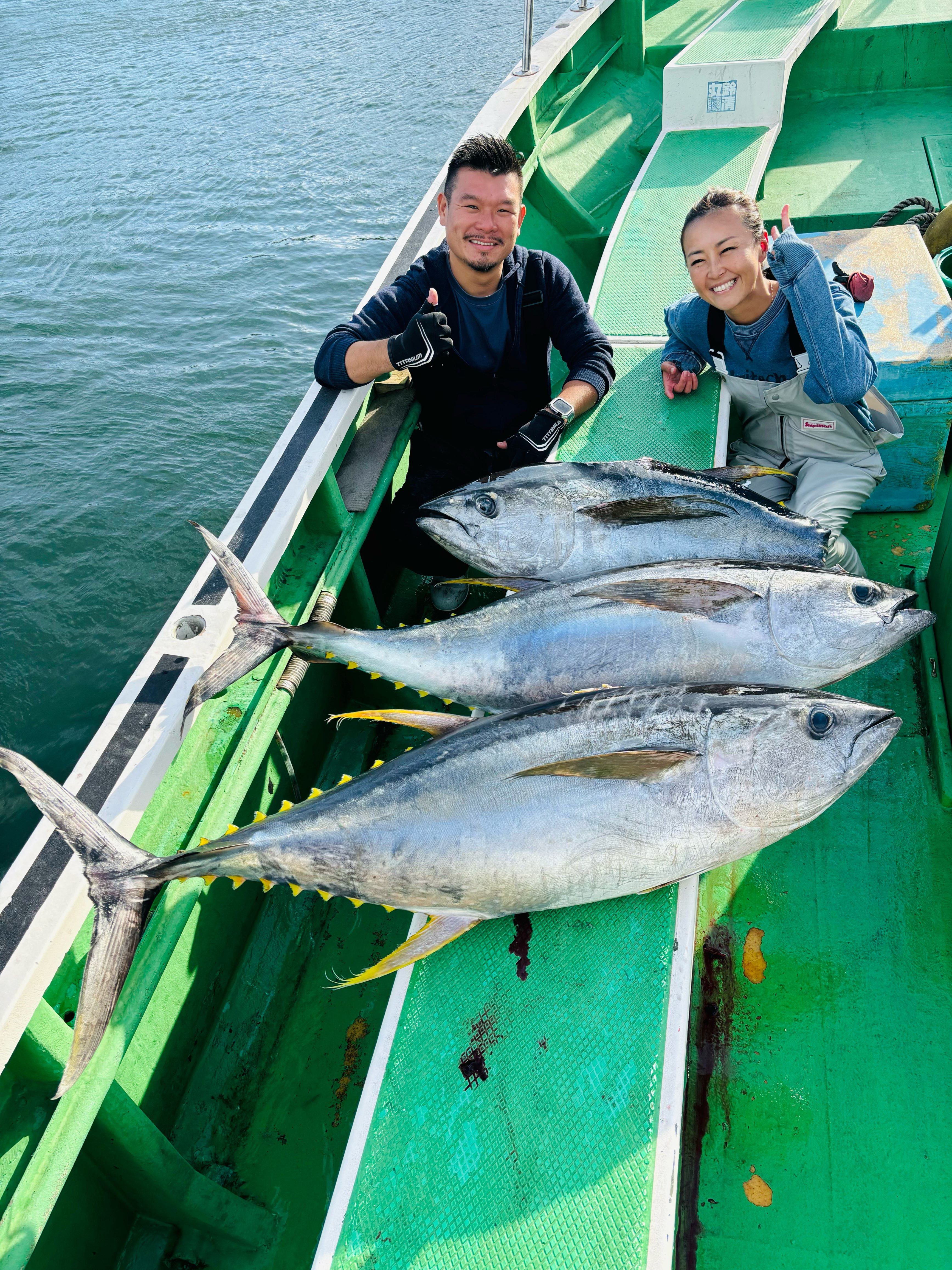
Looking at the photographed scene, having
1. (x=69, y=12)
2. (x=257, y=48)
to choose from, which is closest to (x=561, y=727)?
(x=257, y=48)

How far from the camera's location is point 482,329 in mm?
3320

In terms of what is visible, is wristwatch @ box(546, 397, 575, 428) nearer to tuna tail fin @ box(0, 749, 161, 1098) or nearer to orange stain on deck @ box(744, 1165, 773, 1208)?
tuna tail fin @ box(0, 749, 161, 1098)

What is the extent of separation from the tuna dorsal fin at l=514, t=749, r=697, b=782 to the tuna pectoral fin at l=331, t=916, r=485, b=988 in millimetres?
408

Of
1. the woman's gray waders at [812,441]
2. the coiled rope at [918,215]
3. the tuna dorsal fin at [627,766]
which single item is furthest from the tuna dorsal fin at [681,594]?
the coiled rope at [918,215]

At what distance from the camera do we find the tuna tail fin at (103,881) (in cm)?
181

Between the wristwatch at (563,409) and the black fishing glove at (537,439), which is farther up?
the wristwatch at (563,409)

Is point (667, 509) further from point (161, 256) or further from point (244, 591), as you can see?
point (161, 256)

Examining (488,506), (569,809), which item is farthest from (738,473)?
(569,809)

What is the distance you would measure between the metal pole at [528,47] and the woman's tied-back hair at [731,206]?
1890 mm

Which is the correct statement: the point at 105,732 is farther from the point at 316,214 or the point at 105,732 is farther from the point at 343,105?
the point at 343,105

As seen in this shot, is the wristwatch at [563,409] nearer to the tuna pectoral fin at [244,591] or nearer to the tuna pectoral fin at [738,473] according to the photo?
the tuna pectoral fin at [738,473]

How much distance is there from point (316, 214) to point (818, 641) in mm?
10485

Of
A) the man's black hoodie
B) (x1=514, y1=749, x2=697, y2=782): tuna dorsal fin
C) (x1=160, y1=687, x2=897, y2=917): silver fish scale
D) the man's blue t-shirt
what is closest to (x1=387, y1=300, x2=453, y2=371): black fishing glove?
the man's black hoodie

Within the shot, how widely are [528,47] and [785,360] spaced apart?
2918mm
